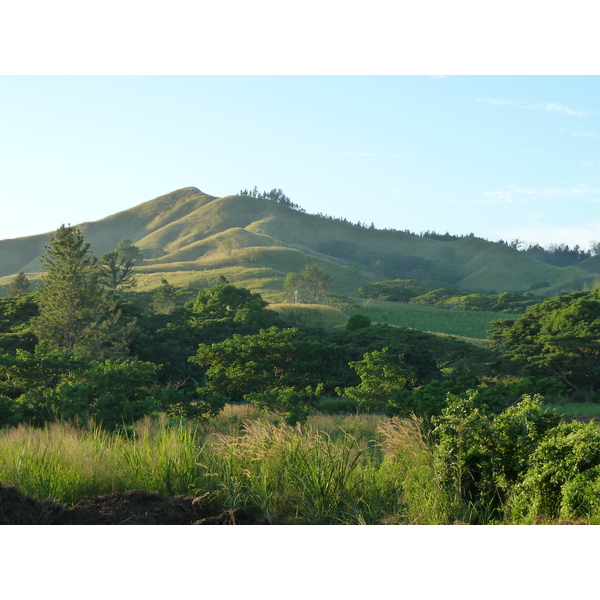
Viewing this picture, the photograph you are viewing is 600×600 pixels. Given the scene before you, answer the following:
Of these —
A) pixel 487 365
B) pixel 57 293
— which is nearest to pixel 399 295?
pixel 487 365

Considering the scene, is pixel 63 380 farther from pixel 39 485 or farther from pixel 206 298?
pixel 206 298

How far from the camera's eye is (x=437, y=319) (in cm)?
4962

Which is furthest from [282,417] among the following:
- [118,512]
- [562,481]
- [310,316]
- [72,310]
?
[310,316]

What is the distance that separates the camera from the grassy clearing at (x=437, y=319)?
44938 mm

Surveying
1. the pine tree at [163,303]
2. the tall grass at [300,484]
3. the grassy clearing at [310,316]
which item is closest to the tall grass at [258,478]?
the tall grass at [300,484]

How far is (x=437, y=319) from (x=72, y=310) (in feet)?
109

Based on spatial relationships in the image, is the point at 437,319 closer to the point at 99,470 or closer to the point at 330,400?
the point at 330,400

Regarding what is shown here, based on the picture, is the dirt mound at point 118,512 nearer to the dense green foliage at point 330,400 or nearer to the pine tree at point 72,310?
the dense green foliage at point 330,400

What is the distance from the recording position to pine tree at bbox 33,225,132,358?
2142cm

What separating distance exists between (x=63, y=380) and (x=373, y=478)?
8926 millimetres

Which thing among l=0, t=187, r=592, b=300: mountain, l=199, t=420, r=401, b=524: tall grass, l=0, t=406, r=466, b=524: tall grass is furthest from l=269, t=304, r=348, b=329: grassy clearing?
l=199, t=420, r=401, b=524: tall grass

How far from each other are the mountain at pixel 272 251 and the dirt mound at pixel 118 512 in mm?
64054

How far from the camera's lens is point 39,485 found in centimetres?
573

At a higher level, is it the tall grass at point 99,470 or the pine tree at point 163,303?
the pine tree at point 163,303
